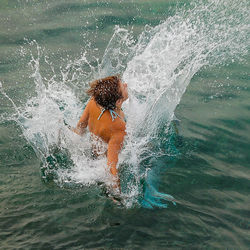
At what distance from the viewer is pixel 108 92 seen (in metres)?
3.79

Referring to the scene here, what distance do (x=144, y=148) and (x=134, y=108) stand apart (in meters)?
0.84

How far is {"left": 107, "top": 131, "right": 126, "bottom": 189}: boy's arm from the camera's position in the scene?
3889 millimetres

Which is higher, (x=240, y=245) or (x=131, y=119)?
(x=131, y=119)

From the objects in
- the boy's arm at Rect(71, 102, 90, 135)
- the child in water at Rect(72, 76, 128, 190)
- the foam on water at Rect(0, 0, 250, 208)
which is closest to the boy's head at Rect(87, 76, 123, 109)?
the child in water at Rect(72, 76, 128, 190)

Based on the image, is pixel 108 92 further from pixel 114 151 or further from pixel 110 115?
pixel 114 151

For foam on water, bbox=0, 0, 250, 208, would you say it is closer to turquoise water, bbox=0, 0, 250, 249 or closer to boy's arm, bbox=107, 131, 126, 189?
turquoise water, bbox=0, 0, 250, 249

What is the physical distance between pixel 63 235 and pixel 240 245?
1803 millimetres

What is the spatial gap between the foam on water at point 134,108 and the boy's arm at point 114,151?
0.16 meters

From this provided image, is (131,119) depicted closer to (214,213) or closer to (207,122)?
(207,122)

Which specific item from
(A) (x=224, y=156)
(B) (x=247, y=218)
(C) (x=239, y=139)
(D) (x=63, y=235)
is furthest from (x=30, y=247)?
(C) (x=239, y=139)

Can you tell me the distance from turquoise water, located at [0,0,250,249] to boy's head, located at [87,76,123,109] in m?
0.89

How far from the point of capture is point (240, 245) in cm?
345

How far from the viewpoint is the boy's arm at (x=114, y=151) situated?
3889 millimetres

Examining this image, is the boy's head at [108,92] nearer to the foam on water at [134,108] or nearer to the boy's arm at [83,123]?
the boy's arm at [83,123]
